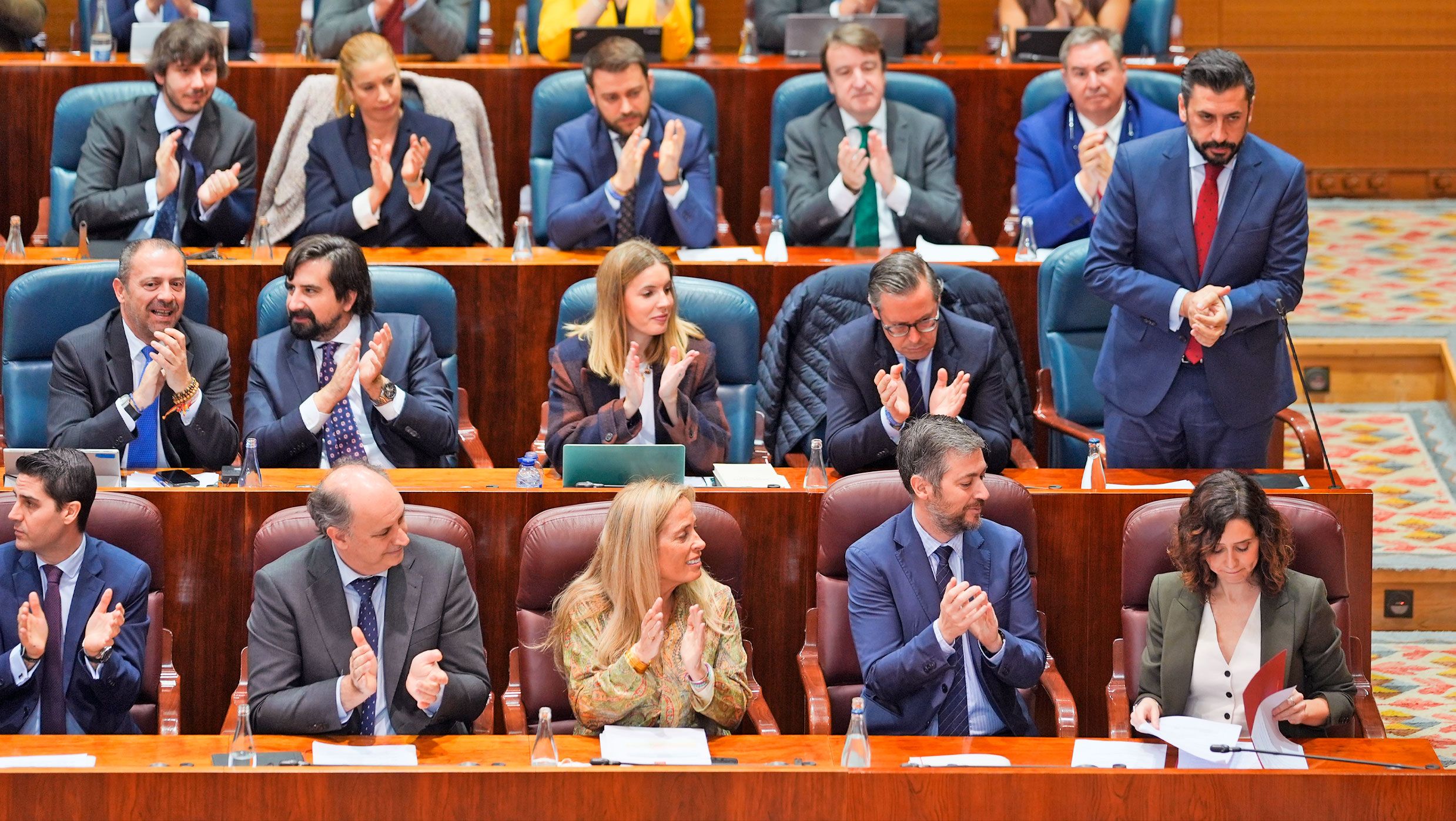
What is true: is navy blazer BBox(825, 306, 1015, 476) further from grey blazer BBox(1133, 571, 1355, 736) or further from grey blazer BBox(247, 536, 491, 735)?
grey blazer BBox(247, 536, 491, 735)

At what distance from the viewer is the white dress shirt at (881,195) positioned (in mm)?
4488

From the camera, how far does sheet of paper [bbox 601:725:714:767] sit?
2.53 metres

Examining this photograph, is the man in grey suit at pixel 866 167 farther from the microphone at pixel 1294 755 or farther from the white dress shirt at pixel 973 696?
the microphone at pixel 1294 755

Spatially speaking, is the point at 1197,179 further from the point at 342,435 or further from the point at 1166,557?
the point at 342,435

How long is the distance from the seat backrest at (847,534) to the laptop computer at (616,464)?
30cm

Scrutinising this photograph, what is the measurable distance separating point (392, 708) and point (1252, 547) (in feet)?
4.79

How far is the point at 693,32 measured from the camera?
18.8 feet

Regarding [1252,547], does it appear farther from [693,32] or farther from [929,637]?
[693,32]

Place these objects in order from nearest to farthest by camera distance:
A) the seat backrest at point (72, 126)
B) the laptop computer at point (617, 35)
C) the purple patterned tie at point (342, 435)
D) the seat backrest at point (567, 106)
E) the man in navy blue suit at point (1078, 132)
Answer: the purple patterned tie at point (342, 435)
the man in navy blue suit at point (1078, 132)
the seat backrest at point (72, 126)
the seat backrest at point (567, 106)
the laptop computer at point (617, 35)

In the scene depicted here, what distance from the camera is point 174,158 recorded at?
4445mm

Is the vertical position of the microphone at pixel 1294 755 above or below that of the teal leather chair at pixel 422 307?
below

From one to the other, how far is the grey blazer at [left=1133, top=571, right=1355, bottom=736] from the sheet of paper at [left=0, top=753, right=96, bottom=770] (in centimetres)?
168

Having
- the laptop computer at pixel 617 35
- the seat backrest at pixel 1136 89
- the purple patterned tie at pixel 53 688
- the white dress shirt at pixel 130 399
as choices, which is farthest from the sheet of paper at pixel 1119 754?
the laptop computer at pixel 617 35

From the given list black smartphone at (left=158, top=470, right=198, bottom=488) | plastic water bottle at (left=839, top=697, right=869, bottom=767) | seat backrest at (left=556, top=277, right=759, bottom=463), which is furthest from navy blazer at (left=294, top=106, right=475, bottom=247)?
plastic water bottle at (left=839, top=697, right=869, bottom=767)
